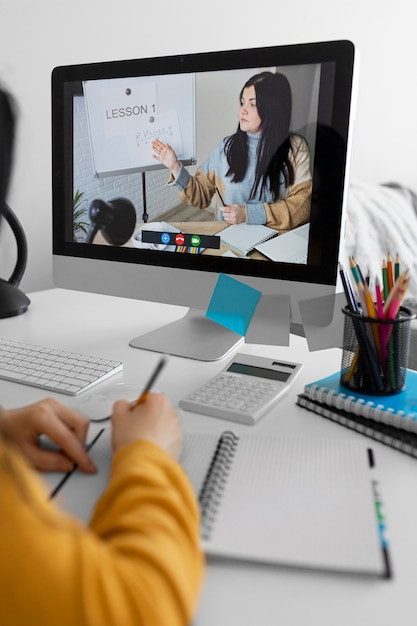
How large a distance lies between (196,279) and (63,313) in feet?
1.31

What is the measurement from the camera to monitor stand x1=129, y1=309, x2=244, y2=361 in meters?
0.99

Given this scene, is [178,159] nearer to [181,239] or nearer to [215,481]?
[181,239]

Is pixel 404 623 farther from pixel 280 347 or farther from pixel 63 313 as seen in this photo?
pixel 63 313

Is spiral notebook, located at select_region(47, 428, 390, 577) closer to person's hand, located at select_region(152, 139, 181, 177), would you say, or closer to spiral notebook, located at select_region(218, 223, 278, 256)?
spiral notebook, located at select_region(218, 223, 278, 256)

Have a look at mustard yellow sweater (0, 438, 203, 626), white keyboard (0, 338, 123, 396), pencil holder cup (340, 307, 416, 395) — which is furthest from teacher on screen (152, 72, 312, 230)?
mustard yellow sweater (0, 438, 203, 626)

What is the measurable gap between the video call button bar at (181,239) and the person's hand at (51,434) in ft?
1.33

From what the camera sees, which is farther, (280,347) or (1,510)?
(280,347)

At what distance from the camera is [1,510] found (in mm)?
375

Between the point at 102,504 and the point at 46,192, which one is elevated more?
the point at 46,192

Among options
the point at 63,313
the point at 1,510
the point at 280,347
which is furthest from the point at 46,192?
the point at 1,510

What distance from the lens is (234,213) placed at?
916mm

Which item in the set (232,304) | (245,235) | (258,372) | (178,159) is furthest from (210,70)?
(258,372)

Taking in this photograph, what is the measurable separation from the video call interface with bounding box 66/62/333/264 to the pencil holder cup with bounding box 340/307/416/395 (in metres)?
0.18

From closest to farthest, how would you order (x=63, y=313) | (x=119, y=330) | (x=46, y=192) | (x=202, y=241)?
1. (x=202, y=241)
2. (x=119, y=330)
3. (x=63, y=313)
4. (x=46, y=192)
